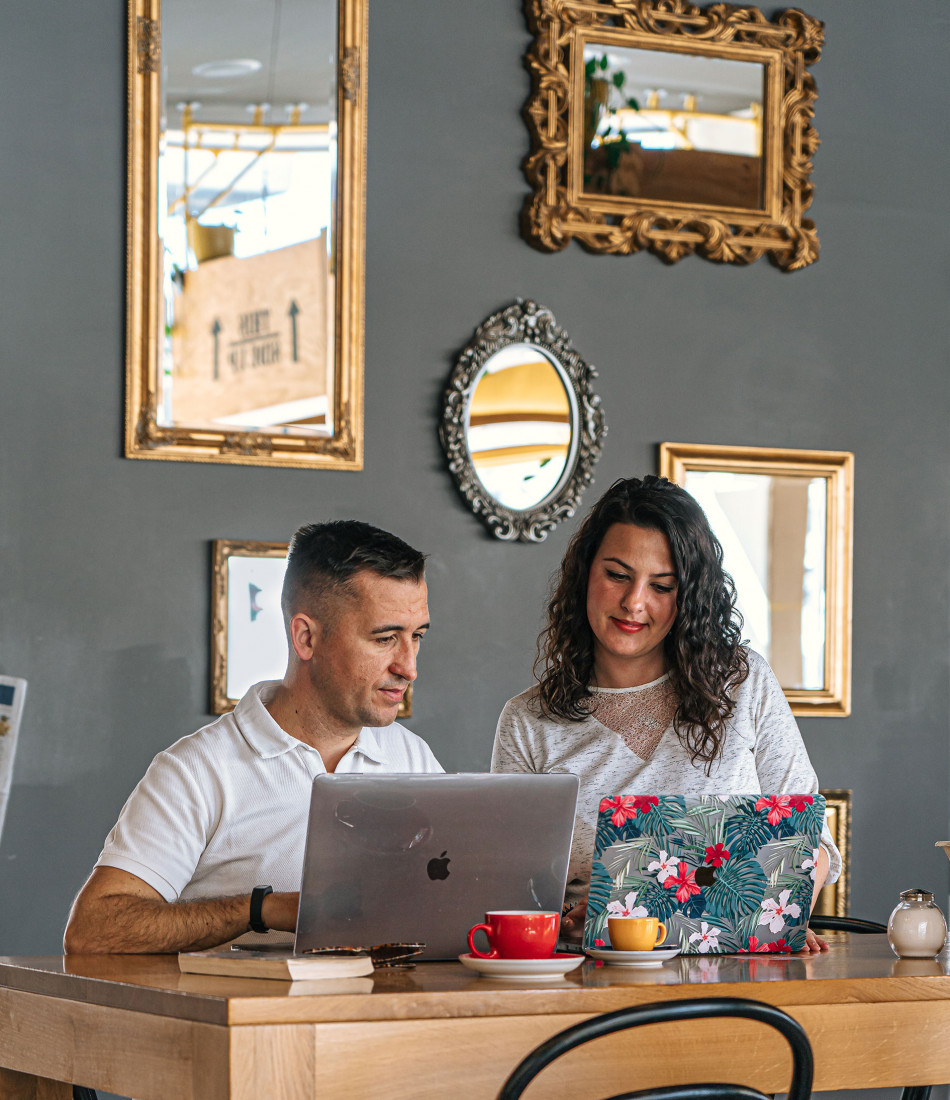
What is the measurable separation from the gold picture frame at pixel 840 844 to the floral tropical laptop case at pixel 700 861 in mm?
2086

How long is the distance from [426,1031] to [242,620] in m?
2.10

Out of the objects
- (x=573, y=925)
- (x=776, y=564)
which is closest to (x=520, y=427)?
(x=776, y=564)

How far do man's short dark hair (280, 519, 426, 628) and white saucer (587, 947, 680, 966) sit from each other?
2.44 ft

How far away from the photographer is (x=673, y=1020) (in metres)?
1.64

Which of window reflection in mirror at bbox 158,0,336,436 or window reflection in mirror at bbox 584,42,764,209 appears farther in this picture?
window reflection in mirror at bbox 584,42,764,209

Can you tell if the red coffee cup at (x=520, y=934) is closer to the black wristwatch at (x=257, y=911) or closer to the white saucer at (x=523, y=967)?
the white saucer at (x=523, y=967)

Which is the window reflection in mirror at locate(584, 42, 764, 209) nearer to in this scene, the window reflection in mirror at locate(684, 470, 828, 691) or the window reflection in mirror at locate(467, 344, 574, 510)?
the window reflection in mirror at locate(467, 344, 574, 510)

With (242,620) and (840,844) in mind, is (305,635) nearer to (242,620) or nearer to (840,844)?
(242,620)

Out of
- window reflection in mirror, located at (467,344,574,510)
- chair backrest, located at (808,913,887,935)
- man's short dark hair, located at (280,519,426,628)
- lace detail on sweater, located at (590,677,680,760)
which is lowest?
chair backrest, located at (808,913,887,935)

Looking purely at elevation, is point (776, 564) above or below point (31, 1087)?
above

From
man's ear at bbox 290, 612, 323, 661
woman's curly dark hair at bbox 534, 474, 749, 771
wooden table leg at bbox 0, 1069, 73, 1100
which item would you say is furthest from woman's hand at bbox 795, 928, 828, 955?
wooden table leg at bbox 0, 1069, 73, 1100

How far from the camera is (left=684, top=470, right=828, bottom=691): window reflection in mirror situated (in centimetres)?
409

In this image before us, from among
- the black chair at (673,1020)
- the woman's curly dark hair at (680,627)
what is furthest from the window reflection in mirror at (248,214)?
the black chair at (673,1020)

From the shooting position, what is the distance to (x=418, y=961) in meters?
1.95
